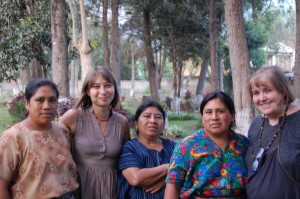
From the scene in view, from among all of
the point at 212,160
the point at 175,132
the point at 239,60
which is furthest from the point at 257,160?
the point at 175,132

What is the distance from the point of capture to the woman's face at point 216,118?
251 cm

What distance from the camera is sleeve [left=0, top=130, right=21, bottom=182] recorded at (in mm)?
2402

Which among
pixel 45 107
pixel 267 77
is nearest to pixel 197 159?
pixel 267 77

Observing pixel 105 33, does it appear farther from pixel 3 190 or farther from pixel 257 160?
pixel 257 160

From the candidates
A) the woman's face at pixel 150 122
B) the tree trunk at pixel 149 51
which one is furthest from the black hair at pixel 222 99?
the tree trunk at pixel 149 51

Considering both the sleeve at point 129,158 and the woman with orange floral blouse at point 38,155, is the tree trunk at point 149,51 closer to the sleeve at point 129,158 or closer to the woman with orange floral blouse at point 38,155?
the sleeve at point 129,158

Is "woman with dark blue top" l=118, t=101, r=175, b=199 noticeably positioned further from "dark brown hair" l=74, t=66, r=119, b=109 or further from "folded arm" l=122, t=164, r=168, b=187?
"dark brown hair" l=74, t=66, r=119, b=109

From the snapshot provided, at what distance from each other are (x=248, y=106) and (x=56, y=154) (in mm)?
5293

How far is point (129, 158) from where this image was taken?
9.34ft

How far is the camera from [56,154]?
2.60 metres

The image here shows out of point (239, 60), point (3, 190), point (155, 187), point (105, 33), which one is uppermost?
point (105, 33)

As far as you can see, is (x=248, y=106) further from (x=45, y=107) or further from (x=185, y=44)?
(x=185, y=44)

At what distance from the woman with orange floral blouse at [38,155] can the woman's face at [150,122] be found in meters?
0.58

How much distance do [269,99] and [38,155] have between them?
150 cm
